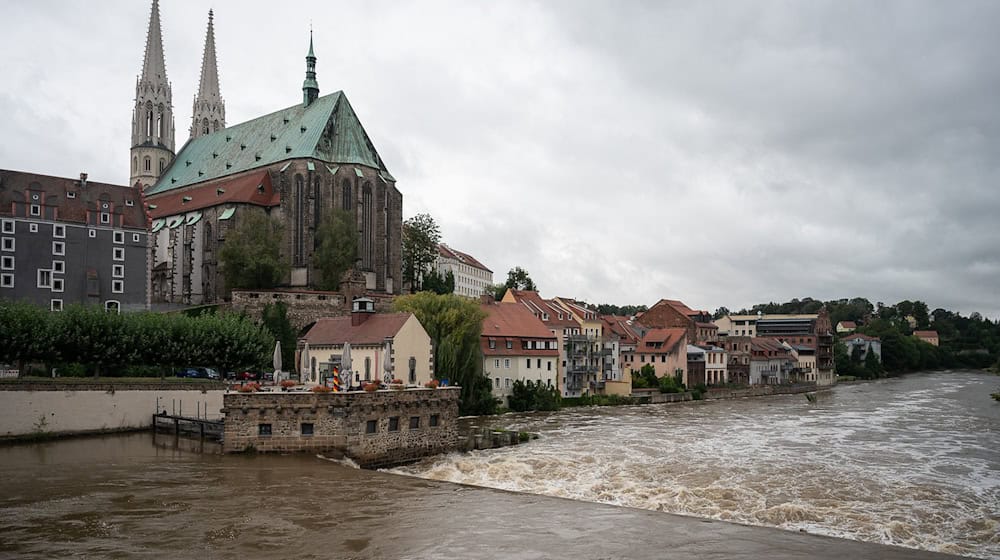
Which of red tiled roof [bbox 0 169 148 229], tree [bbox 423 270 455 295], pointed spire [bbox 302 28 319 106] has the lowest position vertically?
tree [bbox 423 270 455 295]

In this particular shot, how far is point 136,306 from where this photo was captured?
63.8 metres

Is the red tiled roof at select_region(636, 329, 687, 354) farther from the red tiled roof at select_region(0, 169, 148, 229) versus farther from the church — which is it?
the red tiled roof at select_region(0, 169, 148, 229)

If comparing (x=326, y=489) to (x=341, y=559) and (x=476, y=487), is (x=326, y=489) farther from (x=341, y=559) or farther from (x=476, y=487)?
(x=341, y=559)

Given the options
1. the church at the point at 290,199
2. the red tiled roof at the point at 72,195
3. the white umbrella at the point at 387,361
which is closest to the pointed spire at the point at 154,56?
the church at the point at 290,199

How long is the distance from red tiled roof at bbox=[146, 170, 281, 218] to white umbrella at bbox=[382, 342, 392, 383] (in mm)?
43851

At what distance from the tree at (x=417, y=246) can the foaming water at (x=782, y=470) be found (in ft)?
141

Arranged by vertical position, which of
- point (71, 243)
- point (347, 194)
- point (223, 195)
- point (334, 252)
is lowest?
point (71, 243)

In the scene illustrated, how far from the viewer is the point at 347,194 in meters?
86.4

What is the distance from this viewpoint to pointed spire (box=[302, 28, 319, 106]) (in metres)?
98.1

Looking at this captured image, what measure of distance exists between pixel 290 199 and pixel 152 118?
4339cm

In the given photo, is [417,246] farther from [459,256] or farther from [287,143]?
[459,256]

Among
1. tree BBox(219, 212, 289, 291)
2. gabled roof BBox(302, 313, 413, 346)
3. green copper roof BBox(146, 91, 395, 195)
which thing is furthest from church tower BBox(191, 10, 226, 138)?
gabled roof BBox(302, 313, 413, 346)

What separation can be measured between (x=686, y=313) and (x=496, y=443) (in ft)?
217

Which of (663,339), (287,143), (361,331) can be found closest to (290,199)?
(287,143)
